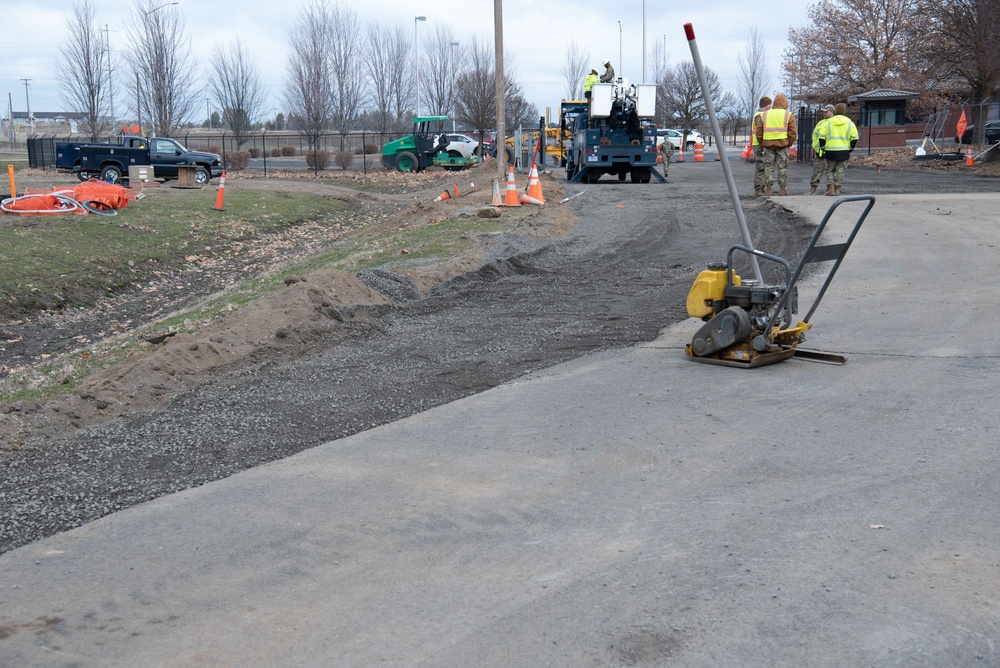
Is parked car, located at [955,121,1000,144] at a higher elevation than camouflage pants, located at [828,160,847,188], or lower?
higher

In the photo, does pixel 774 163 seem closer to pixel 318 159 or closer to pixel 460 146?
pixel 460 146

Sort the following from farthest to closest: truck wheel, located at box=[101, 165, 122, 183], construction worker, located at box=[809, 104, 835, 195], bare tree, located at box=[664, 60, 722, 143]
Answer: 1. bare tree, located at box=[664, 60, 722, 143]
2. truck wheel, located at box=[101, 165, 122, 183]
3. construction worker, located at box=[809, 104, 835, 195]

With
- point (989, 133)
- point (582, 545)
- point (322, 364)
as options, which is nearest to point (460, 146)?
point (989, 133)

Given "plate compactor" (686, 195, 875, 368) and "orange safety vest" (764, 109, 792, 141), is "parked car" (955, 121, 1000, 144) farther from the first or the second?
"plate compactor" (686, 195, 875, 368)

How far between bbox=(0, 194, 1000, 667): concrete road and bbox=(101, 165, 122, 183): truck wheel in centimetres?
3132

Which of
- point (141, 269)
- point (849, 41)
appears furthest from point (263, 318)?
point (849, 41)

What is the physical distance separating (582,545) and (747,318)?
338 centimetres

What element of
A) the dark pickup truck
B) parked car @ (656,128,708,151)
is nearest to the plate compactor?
the dark pickup truck

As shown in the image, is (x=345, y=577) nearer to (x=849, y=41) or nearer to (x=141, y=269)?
(x=141, y=269)

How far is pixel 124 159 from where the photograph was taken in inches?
1380

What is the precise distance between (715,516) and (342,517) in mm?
1884

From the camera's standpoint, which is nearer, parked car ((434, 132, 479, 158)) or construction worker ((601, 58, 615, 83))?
construction worker ((601, 58, 615, 83))

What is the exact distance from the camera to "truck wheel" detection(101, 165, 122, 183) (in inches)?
1358

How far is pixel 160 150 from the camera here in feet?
118
